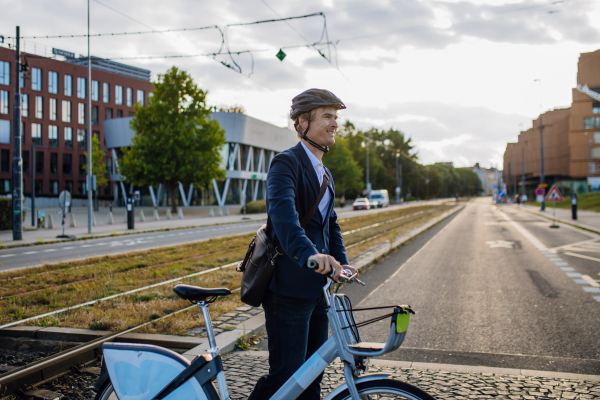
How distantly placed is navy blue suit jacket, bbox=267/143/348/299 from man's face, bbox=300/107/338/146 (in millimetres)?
102

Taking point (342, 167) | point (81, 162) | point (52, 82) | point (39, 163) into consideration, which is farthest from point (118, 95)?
point (342, 167)

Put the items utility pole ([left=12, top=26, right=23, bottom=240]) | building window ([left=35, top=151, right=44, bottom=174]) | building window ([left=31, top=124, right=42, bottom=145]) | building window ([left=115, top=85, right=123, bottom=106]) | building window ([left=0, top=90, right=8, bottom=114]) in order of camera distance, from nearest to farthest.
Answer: utility pole ([left=12, top=26, right=23, bottom=240]), building window ([left=0, top=90, right=8, bottom=114]), building window ([left=31, top=124, right=42, bottom=145]), building window ([left=35, top=151, right=44, bottom=174]), building window ([left=115, top=85, right=123, bottom=106])

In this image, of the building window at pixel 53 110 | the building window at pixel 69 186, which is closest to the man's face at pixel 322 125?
the building window at pixel 53 110

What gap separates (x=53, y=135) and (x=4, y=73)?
8.68 metres

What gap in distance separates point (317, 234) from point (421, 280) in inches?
272

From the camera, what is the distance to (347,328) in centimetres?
213

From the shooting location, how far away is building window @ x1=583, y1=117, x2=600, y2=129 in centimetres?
6706

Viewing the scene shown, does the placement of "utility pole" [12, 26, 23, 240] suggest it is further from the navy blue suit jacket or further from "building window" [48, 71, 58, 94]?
"building window" [48, 71, 58, 94]

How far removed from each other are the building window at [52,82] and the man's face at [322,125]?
59583 mm

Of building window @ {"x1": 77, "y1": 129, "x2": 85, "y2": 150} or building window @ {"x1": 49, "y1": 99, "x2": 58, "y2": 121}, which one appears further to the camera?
building window @ {"x1": 77, "y1": 129, "x2": 85, "y2": 150}

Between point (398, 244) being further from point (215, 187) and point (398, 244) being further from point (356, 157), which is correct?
point (356, 157)

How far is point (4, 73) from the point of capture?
1905 inches

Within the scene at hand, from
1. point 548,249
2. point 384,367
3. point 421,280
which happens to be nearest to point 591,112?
point 548,249

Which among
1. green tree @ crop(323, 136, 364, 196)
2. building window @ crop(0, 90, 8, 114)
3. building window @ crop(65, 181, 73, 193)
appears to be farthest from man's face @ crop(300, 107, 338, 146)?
green tree @ crop(323, 136, 364, 196)
